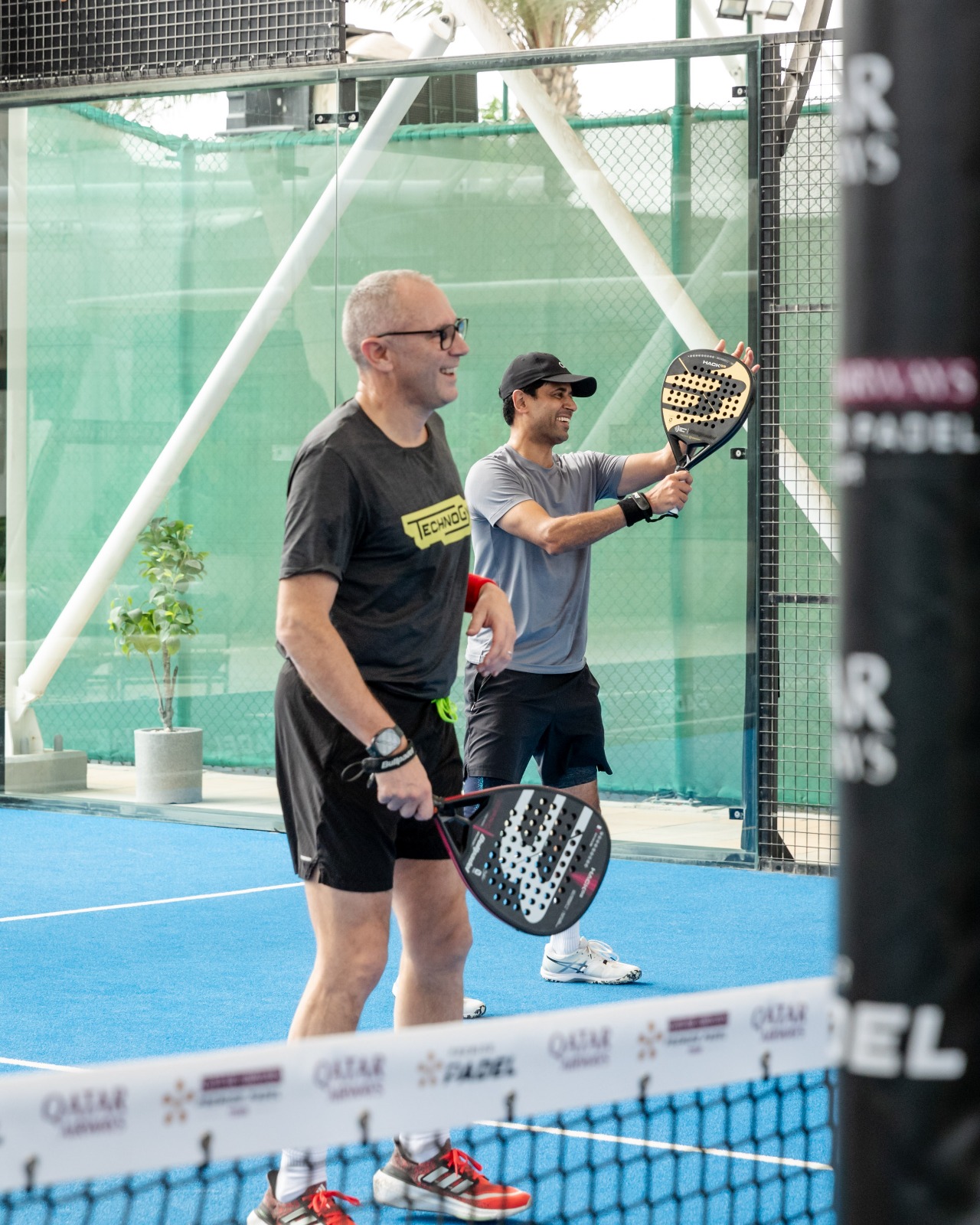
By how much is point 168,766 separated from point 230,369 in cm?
194

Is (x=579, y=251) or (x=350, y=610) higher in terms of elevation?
(x=579, y=251)

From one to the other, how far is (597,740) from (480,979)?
0.81 meters

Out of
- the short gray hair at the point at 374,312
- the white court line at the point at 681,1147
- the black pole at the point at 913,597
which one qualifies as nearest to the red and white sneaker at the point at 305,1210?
the white court line at the point at 681,1147

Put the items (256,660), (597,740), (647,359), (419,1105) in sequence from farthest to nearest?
1. (256,660)
2. (647,359)
3. (597,740)
4. (419,1105)

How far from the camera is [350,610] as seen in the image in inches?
124

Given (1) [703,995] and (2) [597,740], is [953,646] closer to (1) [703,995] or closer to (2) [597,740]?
(1) [703,995]

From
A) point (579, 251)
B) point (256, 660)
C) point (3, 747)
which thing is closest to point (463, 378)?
point (579, 251)

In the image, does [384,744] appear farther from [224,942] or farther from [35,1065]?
[224,942]

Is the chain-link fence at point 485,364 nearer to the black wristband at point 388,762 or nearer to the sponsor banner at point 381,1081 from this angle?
the black wristband at point 388,762

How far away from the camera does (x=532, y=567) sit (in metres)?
4.95

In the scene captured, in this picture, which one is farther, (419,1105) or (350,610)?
(350,610)

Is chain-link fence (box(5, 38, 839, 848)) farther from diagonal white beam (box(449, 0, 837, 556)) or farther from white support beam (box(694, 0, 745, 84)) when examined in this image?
white support beam (box(694, 0, 745, 84))

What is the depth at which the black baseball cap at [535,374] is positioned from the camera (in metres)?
5.00

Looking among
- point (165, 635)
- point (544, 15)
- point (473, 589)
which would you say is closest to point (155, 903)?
point (165, 635)
